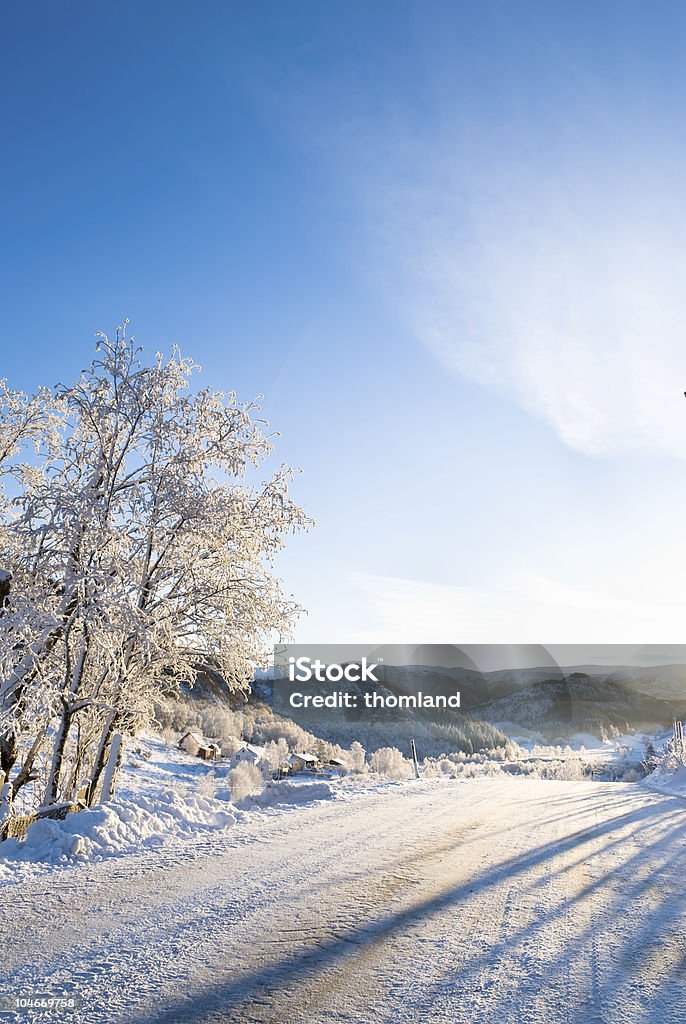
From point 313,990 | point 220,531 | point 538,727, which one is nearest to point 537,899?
point 313,990

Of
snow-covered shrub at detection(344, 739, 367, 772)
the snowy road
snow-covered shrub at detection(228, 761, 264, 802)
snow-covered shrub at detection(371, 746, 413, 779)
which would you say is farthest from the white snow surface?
snow-covered shrub at detection(344, 739, 367, 772)

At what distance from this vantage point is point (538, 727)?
10075 cm

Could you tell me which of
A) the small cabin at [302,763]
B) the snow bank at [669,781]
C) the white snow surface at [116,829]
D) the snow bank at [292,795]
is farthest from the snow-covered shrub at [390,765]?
the white snow surface at [116,829]

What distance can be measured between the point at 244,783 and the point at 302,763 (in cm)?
1505

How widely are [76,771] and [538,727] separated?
101086 mm

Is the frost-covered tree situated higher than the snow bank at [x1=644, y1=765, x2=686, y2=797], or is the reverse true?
the frost-covered tree

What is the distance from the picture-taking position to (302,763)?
31547 millimetres

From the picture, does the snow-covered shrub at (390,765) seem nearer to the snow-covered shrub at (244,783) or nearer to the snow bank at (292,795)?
the snow-covered shrub at (244,783)

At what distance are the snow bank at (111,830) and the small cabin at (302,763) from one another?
21.3 metres

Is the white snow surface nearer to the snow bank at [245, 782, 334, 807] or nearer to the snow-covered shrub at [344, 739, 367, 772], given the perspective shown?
the snow bank at [245, 782, 334, 807]

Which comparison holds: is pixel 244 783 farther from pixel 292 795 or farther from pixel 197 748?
pixel 197 748

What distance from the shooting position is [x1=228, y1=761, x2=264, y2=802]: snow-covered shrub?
15.6 m

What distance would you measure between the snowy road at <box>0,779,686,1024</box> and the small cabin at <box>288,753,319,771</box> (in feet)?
77.0

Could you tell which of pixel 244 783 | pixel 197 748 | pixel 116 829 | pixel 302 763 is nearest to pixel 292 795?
pixel 244 783
